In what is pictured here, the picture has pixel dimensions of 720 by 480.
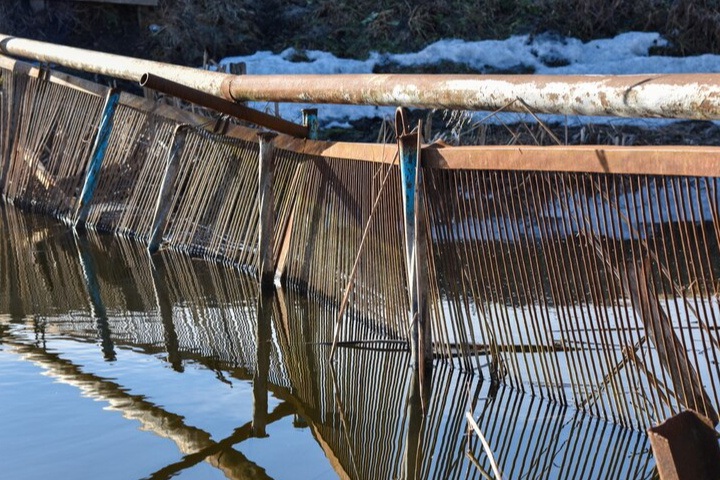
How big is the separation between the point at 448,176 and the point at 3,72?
8692mm

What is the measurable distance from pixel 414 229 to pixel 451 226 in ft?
0.64

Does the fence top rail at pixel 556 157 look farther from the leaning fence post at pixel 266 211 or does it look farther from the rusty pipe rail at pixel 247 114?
the leaning fence post at pixel 266 211

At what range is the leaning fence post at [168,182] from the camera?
879 cm

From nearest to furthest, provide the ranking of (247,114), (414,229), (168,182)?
(414,229) < (247,114) < (168,182)

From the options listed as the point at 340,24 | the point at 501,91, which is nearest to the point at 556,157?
the point at 501,91

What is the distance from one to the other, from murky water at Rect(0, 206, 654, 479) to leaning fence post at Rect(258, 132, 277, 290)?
22 centimetres

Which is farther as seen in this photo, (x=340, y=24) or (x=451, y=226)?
(x=340, y=24)

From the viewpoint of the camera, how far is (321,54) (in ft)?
59.1

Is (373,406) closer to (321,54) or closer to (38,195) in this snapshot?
(38,195)

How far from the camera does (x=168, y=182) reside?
8.80 meters

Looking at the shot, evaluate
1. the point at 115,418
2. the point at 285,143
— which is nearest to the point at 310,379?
the point at 115,418

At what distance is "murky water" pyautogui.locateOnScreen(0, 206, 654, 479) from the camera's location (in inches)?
171

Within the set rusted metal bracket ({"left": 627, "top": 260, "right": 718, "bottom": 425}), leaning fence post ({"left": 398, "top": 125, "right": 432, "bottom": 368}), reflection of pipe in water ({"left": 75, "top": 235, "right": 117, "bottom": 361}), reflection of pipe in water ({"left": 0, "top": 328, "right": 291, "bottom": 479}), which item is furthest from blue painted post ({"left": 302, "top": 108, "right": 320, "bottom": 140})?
rusted metal bracket ({"left": 627, "top": 260, "right": 718, "bottom": 425})

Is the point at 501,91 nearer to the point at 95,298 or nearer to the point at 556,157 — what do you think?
the point at 556,157
